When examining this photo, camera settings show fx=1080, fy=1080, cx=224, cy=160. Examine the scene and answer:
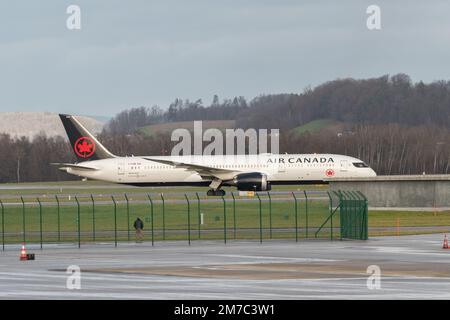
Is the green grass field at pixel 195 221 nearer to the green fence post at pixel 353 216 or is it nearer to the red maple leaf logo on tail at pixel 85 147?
the green fence post at pixel 353 216

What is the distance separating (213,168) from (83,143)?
12.9 meters

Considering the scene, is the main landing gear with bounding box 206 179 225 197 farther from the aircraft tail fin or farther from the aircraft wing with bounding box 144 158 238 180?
the aircraft tail fin

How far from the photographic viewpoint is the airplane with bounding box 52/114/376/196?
79938 millimetres

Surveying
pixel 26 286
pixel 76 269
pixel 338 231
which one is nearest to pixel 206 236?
pixel 338 231

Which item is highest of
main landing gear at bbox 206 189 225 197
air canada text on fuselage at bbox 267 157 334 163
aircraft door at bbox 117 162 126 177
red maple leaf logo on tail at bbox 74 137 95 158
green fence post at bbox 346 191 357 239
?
red maple leaf logo on tail at bbox 74 137 95 158

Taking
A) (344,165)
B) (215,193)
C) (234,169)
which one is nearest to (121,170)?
(215,193)

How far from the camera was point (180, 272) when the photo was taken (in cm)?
3139

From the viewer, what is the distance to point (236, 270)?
1252 inches

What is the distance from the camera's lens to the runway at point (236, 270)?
83.3ft

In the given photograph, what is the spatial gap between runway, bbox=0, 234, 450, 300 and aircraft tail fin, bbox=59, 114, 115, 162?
42.7 metres

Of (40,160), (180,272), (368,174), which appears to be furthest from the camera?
(40,160)

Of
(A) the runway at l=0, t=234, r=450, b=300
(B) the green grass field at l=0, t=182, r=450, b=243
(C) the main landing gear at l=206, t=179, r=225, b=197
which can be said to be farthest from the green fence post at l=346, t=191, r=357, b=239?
(C) the main landing gear at l=206, t=179, r=225, b=197
